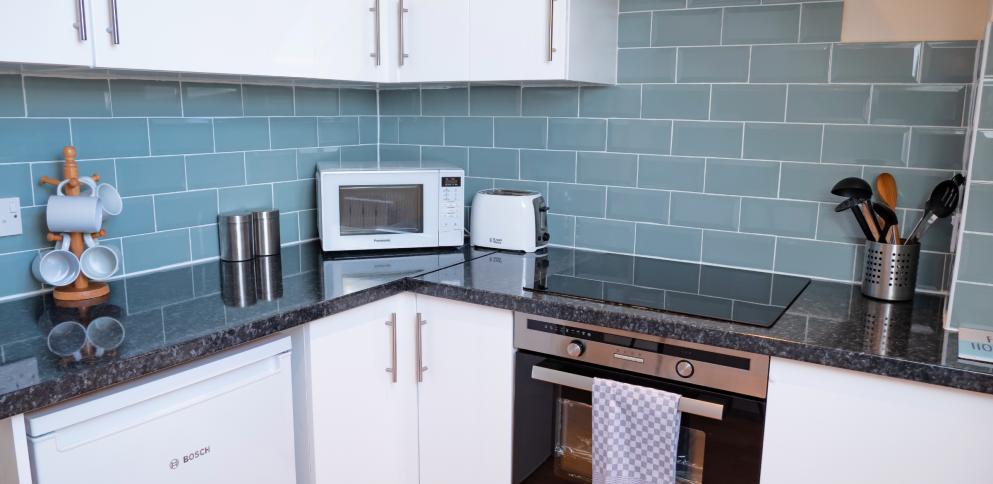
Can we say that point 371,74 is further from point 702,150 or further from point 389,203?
point 702,150

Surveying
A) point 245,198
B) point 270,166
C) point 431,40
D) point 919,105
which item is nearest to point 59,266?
point 245,198

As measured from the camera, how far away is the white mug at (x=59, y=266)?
167 centimetres

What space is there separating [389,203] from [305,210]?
36cm

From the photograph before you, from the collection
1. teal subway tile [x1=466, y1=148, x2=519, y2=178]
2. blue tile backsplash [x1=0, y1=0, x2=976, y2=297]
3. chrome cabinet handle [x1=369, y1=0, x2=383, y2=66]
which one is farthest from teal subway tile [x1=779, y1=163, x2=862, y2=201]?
chrome cabinet handle [x1=369, y1=0, x2=383, y2=66]

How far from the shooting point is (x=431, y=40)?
2.15 meters

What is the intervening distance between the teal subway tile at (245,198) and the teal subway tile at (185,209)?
0.10ft

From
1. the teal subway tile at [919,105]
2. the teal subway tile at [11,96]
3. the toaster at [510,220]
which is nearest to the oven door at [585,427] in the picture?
the toaster at [510,220]

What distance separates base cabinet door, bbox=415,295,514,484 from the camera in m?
1.83

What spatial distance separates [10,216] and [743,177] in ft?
6.30

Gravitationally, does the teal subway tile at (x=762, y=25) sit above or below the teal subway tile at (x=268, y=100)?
above

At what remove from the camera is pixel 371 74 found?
216 cm

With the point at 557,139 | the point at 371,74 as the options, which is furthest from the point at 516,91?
the point at 371,74

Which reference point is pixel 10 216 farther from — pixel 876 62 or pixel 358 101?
pixel 876 62

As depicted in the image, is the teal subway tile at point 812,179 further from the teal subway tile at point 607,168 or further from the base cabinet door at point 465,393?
the base cabinet door at point 465,393
